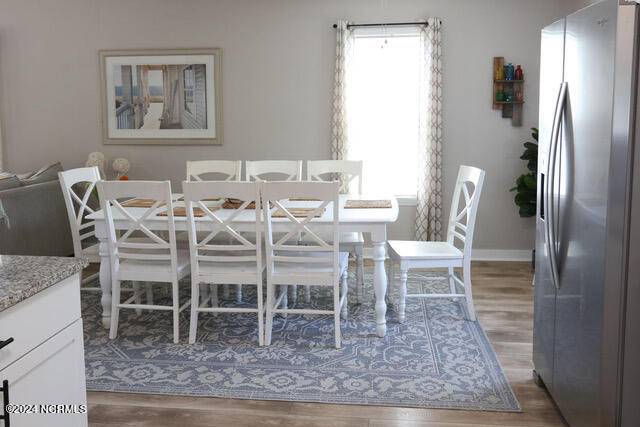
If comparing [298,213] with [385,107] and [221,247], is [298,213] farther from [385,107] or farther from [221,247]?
[385,107]

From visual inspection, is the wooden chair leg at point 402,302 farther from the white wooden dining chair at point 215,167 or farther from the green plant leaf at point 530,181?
the green plant leaf at point 530,181

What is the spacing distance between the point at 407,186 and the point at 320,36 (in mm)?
1638

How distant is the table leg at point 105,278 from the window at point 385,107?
2.77 meters

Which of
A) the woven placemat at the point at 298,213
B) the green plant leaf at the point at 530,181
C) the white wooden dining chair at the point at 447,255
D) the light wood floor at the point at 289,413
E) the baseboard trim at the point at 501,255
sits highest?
the green plant leaf at the point at 530,181

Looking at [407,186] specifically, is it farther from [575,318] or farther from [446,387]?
[575,318]

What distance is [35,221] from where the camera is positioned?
525 cm

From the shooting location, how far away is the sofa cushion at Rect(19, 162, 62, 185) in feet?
17.8

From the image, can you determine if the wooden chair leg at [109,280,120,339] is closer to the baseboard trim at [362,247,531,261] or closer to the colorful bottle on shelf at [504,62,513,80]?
the baseboard trim at [362,247,531,261]

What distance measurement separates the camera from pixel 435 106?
18.7 feet

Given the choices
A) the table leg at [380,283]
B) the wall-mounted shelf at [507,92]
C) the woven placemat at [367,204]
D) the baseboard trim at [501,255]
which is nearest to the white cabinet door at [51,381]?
the table leg at [380,283]

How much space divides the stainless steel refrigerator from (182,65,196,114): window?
12.9ft

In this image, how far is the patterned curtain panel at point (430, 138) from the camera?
566cm

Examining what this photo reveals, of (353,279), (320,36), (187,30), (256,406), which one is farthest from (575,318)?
(187,30)

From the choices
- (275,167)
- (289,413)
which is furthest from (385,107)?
(289,413)
